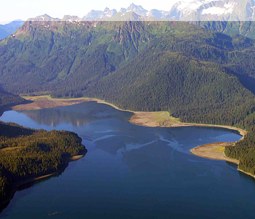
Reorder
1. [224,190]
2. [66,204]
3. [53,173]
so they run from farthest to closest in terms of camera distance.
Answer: [53,173] < [224,190] < [66,204]

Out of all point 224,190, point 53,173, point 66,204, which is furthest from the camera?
point 53,173

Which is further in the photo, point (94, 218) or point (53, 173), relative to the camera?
point (53, 173)

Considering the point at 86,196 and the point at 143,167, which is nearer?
the point at 86,196

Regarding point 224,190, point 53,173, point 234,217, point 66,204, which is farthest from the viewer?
point 53,173

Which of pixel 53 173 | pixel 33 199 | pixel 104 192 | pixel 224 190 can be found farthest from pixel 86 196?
pixel 224 190

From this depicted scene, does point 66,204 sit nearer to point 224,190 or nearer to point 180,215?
point 180,215

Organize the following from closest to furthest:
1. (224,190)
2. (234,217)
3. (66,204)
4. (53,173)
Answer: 1. (234,217)
2. (66,204)
3. (224,190)
4. (53,173)

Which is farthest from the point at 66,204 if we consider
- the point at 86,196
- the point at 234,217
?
the point at 234,217

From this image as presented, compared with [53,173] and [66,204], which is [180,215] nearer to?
[66,204]
